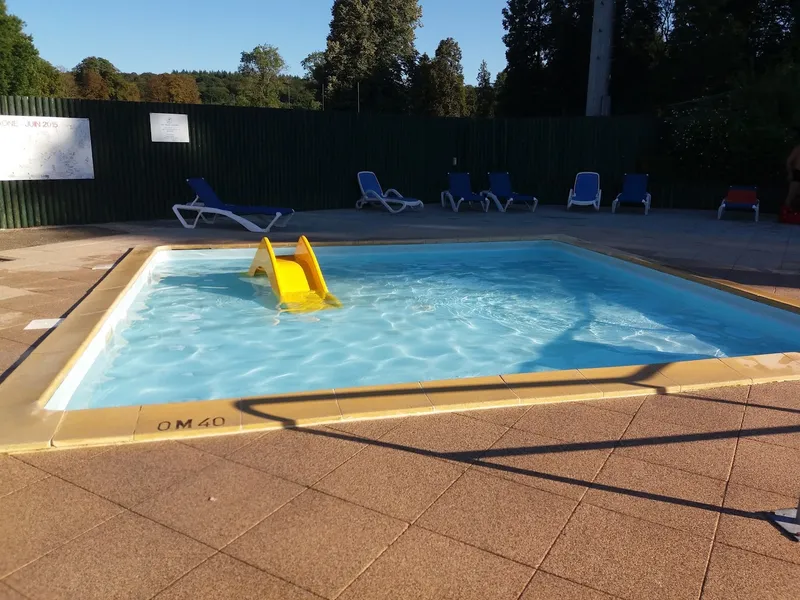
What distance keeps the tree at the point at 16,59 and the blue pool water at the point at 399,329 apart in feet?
125

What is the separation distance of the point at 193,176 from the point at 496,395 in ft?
31.3

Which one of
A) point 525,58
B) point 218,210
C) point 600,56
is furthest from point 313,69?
point 218,210

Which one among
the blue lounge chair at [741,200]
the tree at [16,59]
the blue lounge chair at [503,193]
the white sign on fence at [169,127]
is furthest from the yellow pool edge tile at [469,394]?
the tree at [16,59]

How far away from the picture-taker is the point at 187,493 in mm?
2305

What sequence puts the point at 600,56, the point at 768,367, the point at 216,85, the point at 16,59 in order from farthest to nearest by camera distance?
the point at 216,85 < the point at 16,59 < the point at 600,56 < the point at 768,367

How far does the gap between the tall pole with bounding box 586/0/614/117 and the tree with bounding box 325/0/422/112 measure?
18.2 metres

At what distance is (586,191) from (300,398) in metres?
11.9

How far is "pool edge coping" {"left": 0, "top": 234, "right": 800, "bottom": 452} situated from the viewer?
2.75m

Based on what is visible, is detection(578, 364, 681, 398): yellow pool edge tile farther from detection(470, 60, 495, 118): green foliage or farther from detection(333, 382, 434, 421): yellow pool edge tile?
detection(470, 60, 495, 118): green foliage

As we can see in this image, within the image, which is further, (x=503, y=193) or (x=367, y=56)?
(x=367, y=56)

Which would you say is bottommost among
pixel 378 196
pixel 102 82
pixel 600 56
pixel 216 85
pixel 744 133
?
pixel 378 196

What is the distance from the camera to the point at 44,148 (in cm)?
970

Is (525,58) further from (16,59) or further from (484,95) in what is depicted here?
(16,59)

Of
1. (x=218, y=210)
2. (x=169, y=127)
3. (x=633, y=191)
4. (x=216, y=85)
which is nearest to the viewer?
(x=218, y=210)
